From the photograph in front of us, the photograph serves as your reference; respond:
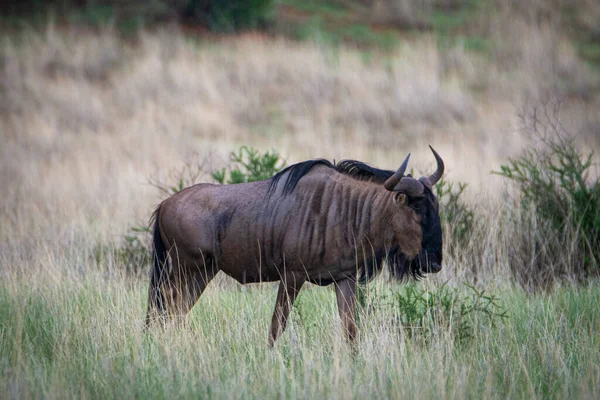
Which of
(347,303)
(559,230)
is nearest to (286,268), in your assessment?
(347,303)

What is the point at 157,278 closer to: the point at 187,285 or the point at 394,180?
the point at 187,285

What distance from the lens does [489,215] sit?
27.1 ft

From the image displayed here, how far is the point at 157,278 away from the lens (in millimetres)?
Answer: 6195

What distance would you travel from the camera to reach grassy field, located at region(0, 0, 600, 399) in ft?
15.7

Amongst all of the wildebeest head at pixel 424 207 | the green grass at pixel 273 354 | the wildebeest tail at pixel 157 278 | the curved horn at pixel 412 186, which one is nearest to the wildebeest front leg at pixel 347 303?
the green grass at pixel 273 354

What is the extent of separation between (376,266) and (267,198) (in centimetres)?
93

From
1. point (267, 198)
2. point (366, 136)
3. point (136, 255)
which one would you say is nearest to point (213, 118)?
point (366, 136)

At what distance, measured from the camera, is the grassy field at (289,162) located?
4797 millimetres

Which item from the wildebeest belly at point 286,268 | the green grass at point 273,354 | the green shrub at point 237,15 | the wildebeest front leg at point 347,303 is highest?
the green shrub at point 237,15

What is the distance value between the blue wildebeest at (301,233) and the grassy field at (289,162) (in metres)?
0.24

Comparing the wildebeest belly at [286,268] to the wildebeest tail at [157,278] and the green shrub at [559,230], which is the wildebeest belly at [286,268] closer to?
the wildebeest tail at [157,278]

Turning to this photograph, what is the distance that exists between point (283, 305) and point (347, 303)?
45 centimetres

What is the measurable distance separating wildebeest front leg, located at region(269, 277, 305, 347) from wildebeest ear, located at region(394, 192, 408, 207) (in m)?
Result: 0.87

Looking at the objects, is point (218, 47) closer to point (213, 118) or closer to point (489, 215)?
point (213, 118)
